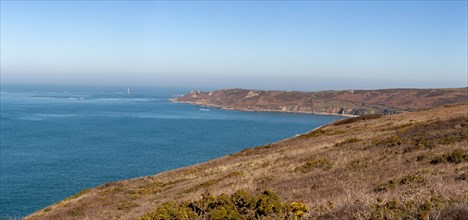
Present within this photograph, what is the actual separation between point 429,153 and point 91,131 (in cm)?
11397

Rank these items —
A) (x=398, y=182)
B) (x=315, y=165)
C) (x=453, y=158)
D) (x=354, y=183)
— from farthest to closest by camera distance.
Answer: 1. (x=315, y=165)
2. (x=453, y=158)
3. (x=354, y=183)
4. (x=398, y=182)

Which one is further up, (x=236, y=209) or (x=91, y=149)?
(x=236, y=209)

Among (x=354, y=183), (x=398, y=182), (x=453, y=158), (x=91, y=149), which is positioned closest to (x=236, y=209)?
(x=354, y=183)

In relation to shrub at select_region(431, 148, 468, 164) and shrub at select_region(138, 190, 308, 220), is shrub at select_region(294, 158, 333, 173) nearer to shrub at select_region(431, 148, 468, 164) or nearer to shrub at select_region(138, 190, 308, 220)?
shrub at select_region(431, 148, 468, 164)

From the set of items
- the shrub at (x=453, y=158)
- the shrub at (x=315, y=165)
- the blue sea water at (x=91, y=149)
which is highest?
the shrub at (x=453, y=158)

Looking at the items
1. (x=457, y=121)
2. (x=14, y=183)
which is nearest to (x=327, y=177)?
(x=457, y=121)

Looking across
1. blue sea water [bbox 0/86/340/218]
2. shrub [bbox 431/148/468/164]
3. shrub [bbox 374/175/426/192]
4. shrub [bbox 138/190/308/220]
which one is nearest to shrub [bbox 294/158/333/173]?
shrub [bbox 431/148/468/164]

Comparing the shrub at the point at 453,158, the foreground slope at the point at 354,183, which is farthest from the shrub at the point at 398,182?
the shrub at the point at 453,158

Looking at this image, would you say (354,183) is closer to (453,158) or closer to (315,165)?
(453,158)

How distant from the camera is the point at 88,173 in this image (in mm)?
64562

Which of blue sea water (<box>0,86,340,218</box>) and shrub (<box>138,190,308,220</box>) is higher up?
shrub (<box>138,190,308,220</box>)

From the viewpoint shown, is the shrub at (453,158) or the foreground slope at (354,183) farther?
the shrub at (453,158)

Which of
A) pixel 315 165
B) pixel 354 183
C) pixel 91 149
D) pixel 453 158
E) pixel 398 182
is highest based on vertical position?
pixel 453 158

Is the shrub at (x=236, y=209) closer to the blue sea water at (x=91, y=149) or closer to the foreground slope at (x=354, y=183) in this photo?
the foreground slope at (x=354, y=183)
